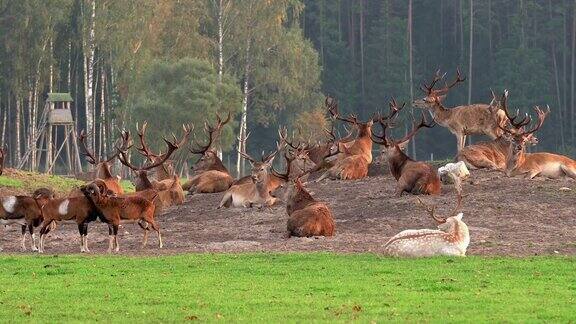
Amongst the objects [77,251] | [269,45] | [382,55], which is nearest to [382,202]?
[77,251]

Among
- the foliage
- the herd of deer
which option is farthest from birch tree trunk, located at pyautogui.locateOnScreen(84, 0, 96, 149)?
the herd of deer

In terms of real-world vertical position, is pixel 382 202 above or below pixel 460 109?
below

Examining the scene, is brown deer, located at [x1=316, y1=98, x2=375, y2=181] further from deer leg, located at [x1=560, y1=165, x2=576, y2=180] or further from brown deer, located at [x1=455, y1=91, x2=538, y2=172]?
deer leg, located at [x1=560, y1=165, x2=576, y2=180]

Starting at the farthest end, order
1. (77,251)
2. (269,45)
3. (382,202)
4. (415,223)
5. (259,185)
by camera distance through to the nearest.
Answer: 1. (269,45)
2. (259,185)
3. (382,202)
4. (415,223)
5. (77,251)

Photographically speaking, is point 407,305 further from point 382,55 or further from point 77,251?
point 382,55

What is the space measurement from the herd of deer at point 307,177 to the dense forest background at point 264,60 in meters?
24.5

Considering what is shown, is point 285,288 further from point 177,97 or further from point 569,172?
point 177,97

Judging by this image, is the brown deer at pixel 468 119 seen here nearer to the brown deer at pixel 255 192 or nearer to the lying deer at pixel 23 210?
the brown deer at pixel 255 192

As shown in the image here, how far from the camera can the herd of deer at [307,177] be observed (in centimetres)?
1939

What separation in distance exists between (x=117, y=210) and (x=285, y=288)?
19.6 feet

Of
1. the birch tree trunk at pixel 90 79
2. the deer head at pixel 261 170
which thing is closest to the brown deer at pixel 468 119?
the deer head at pixel 261 170

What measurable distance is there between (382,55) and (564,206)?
60199mm

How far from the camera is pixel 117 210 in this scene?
19500 millimetres

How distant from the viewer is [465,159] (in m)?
27.4
